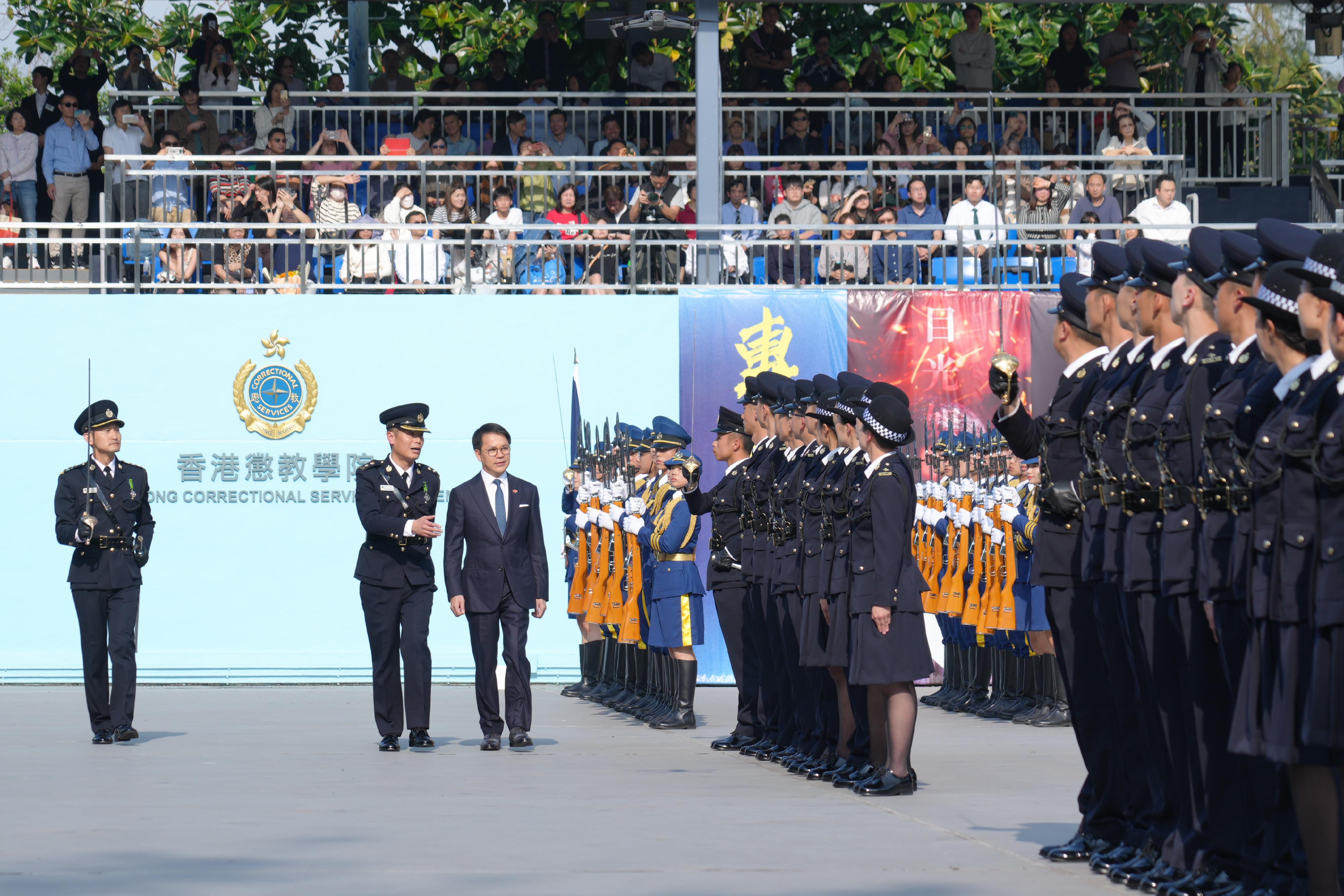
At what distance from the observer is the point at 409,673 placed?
11258 mm

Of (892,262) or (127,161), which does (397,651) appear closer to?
(892,262)

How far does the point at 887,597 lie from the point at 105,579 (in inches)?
207

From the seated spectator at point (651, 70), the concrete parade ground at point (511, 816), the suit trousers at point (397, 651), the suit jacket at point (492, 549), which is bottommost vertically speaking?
the concrete parade ground at point (511, 816)

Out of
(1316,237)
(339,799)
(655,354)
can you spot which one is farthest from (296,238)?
(1316,237)

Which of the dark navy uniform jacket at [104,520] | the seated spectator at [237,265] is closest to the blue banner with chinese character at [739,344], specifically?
the seated spectator at [237,265]

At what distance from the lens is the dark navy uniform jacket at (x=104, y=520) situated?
11.7 metres

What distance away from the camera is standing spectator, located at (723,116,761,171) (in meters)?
20.1

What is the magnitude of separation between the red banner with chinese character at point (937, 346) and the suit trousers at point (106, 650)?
267 inches

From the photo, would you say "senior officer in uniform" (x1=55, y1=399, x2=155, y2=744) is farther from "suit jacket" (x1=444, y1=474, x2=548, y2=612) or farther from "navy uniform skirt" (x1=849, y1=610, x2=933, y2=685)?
"navy uniform skirt" (x1=849, y1=610, x2=933, y2=685)

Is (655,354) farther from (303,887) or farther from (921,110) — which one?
(303,887)

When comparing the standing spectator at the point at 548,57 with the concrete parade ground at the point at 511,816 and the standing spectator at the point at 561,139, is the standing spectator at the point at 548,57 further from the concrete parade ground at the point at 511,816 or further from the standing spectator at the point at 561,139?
the concrete parade ground at the point at 511,816

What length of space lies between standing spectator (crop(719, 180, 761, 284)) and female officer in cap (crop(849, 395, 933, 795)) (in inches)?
302

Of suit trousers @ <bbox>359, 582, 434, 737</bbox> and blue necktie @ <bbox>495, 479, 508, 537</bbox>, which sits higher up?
blue necktie @ <bbox>495, 479, 508, 537</bbox>

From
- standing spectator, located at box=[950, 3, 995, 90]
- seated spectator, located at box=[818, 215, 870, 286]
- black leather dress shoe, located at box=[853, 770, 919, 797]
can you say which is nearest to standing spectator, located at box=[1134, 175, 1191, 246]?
seated spectator, located at box=[818, 215, 870, 286]
